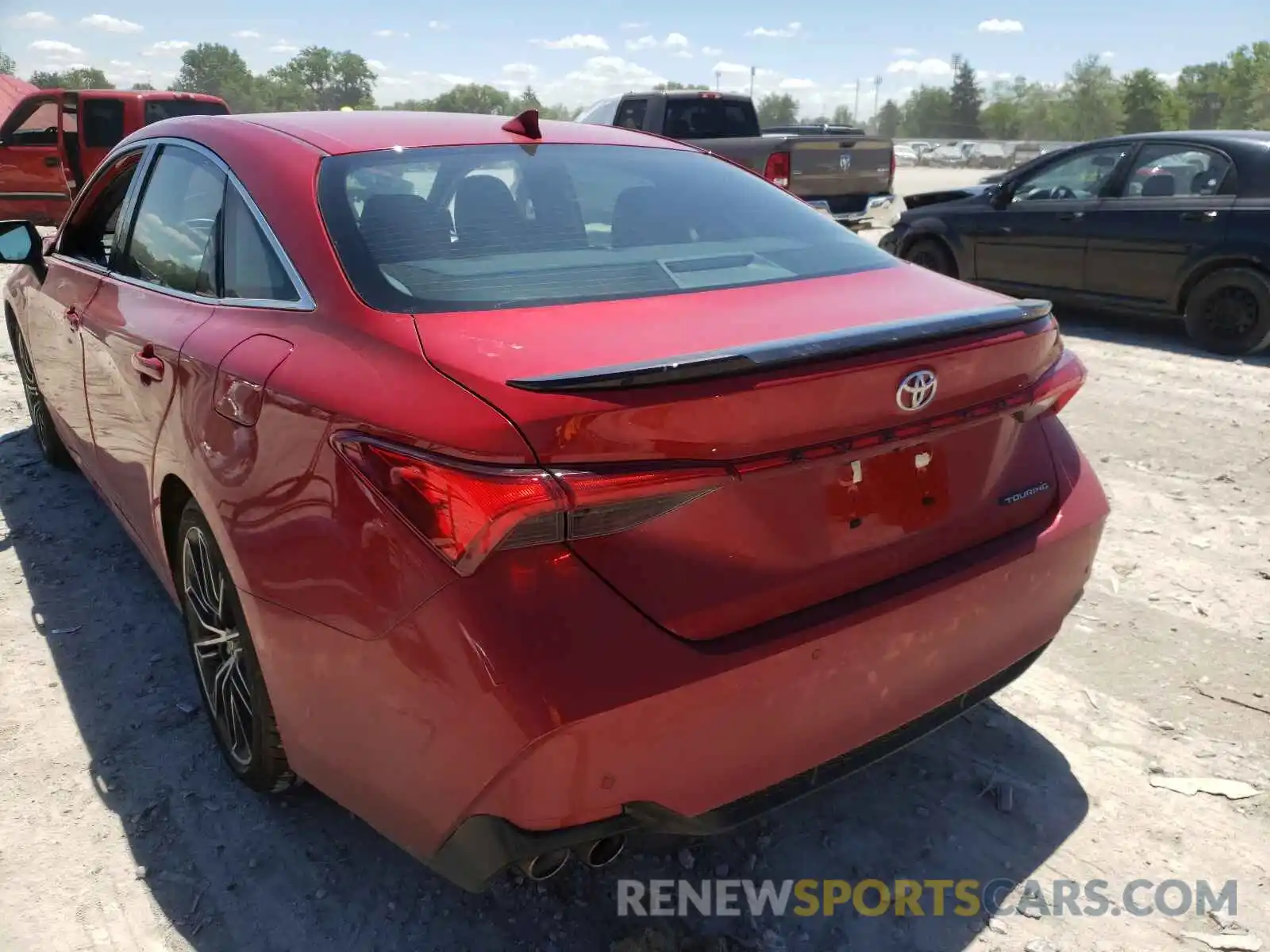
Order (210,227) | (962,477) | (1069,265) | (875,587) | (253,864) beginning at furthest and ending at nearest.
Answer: (1069,265) < (210,227) < (253,864) < (962,477) < (875,587)

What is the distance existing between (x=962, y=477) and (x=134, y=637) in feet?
9.42

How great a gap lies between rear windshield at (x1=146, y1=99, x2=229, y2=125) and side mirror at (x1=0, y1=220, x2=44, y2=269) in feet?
32.4

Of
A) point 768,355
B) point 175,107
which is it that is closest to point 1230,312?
point 768,355

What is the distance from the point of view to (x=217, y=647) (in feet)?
8.75

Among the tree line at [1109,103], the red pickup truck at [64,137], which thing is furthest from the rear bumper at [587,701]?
the tree line at [1109,103]

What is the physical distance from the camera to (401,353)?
186 cm

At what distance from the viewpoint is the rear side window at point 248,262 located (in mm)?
2271

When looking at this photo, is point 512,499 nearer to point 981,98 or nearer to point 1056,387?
point 1056,387

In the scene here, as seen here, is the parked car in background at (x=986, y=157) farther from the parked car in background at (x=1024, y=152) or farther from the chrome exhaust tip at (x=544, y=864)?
the chrome exhaust tip at (x=544, y=864)

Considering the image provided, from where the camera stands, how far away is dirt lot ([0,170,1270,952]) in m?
2.20

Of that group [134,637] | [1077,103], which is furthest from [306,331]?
[1077,103]

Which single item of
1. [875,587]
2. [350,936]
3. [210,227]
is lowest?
[350,936]

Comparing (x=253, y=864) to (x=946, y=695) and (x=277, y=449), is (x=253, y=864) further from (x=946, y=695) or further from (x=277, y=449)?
(x=946, y=695)

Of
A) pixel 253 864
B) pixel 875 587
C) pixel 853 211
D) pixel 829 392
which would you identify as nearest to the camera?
pixel 829 392
